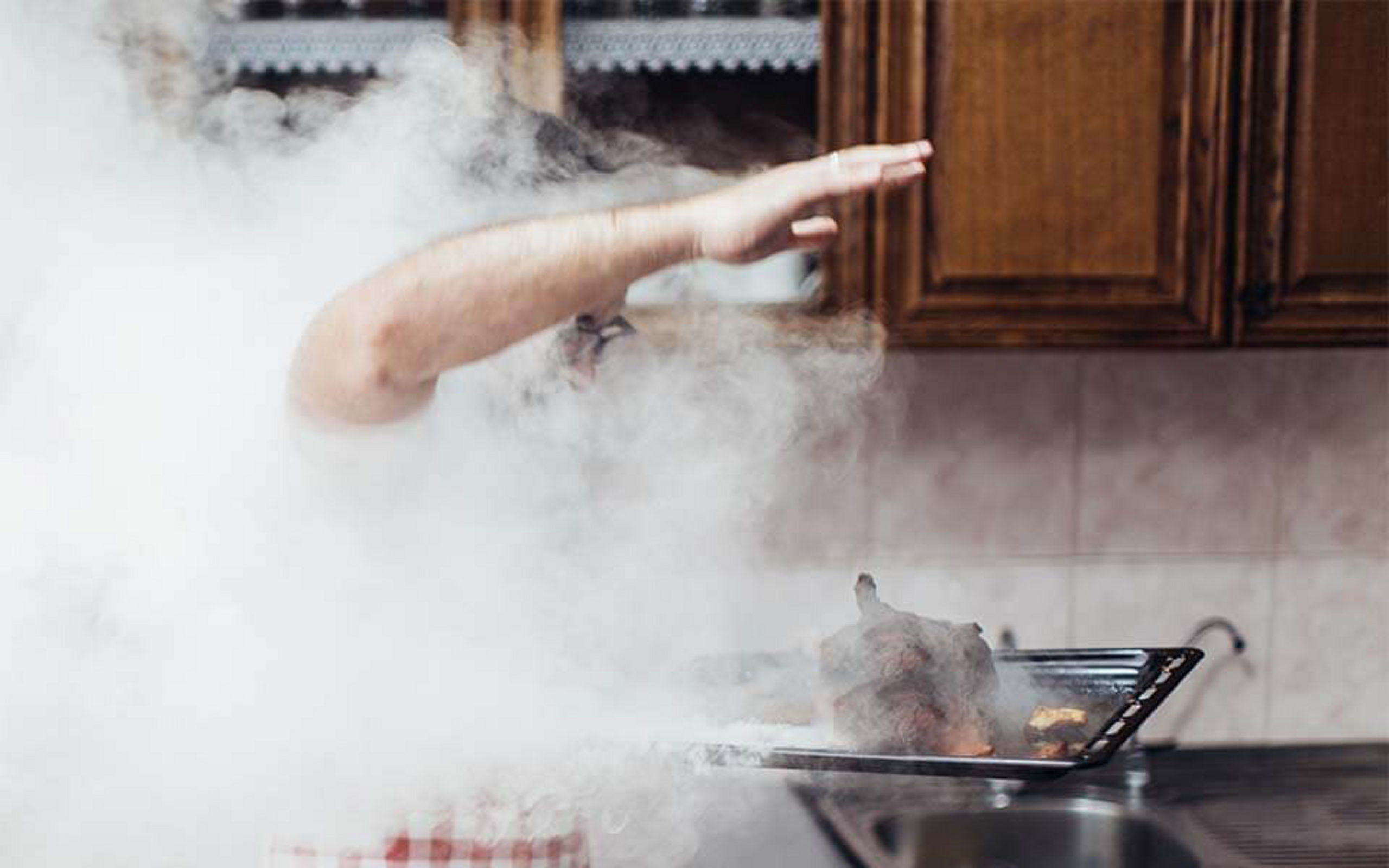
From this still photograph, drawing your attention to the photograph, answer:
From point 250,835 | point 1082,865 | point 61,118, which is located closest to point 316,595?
point 250,835

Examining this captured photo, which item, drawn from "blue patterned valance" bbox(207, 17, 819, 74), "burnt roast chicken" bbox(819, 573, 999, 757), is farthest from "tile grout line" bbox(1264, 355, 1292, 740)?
"burnt roast chicken" bbox(819, 573, 999, 757)

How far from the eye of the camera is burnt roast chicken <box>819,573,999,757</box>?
4.33ft

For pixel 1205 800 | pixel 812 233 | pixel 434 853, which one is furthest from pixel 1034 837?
pixel 812 233

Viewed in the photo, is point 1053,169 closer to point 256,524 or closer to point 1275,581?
point 1275,581

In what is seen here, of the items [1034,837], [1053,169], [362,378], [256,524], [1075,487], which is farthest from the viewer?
[1075,487]

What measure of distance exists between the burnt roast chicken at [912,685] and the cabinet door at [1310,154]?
83 centimetres

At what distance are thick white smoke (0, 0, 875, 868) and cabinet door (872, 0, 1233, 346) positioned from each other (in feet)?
1.57

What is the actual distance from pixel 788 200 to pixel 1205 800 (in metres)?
1.49

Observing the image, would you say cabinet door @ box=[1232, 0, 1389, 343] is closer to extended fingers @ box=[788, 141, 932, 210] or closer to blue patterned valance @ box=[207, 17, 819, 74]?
blue patterned valance @ box=[207, 17, 819, 74]

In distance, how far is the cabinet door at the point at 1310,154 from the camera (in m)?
1.97

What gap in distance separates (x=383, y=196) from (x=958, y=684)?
85 centimetres

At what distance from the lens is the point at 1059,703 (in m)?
1.43

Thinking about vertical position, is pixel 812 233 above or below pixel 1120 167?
below

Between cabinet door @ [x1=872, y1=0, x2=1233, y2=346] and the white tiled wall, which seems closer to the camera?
cabinet door @ [x1=872, y1=0, x2=1233, y2=346]
